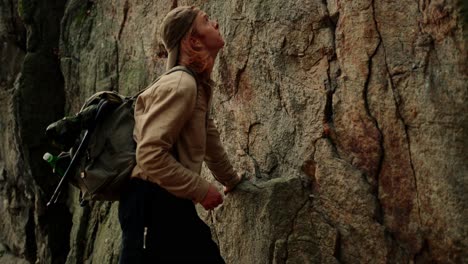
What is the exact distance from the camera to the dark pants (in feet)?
16.4

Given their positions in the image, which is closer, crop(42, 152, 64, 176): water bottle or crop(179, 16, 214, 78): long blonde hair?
crop(179, 16, 214, 78): long blonde hair

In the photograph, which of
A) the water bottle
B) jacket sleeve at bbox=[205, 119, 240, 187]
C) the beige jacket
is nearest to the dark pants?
the beige jacket

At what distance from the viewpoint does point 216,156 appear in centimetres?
597

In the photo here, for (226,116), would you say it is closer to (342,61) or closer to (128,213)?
(342,61)

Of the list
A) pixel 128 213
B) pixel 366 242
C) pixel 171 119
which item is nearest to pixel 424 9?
pixel 366 242

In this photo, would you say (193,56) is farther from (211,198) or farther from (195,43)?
(211,198)

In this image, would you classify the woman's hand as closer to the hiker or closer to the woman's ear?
the hiker

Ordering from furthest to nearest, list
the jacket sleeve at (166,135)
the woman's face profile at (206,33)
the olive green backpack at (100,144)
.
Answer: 1. the woman's face profile at (206,33)
2. the olive green backpack at (100,144)
3. the jacket sleeve at (166,135)

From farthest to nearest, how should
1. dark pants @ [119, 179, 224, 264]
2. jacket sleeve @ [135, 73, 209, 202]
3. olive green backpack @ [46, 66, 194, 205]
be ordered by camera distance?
olive green backpack @ [46, 66, 194, 205] < dark pants @ [119, 179, 224, 264] < jacket sleeve @ [135, 73, 209, 202]

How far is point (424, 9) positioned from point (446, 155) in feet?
4.36

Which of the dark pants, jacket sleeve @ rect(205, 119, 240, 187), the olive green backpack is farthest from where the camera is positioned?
jacket sleeve @ rect(205, 119, 240, 187)

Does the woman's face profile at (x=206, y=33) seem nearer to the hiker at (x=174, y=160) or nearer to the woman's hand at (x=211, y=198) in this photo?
the hiker at (x=174, y=160)

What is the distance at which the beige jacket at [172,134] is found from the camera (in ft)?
15.9

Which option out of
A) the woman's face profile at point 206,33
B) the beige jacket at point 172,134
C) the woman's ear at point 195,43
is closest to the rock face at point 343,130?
the beige jacket at point 172,134
